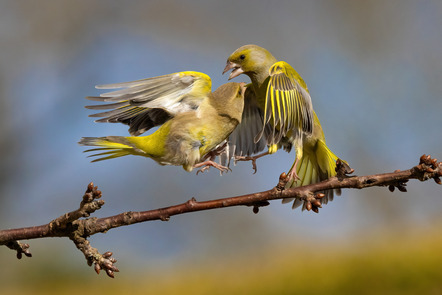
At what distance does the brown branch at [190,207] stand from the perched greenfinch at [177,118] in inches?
13.0

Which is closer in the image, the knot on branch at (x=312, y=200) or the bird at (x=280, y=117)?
the knot on branch at (x=312, y=200)

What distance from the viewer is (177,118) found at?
1.94 meters

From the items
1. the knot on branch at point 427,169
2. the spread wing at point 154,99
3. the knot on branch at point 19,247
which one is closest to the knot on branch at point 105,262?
the knot on branch at point 19,247

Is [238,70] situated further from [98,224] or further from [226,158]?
[98,224]

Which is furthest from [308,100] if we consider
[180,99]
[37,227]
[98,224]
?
[37,227]

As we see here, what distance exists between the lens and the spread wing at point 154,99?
1.71 metres

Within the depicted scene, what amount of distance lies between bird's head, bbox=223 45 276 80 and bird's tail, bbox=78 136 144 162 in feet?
1.85

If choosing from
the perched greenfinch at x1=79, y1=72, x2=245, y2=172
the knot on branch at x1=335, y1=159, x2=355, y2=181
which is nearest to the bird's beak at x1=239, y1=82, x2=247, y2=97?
the perched greenfinch at x1=79, y1=72, x2=245, y2=172

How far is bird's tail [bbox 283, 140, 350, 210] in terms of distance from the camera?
7.12 feet

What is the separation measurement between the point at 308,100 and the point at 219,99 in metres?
0.41

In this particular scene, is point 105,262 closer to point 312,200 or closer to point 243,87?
point 312,200

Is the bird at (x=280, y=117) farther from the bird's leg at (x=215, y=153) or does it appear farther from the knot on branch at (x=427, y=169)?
the knot on branch at (x=427, y=169)

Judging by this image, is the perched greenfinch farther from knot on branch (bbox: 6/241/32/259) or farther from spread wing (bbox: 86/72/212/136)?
knot on branch (bbox: 6/241/32/259)

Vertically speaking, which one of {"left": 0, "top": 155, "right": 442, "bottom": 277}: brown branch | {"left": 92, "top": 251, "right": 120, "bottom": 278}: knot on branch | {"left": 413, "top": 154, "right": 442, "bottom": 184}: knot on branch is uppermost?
{"left": 413, "top": 154, "right": 442, "bottom": 184}: knot on branch
